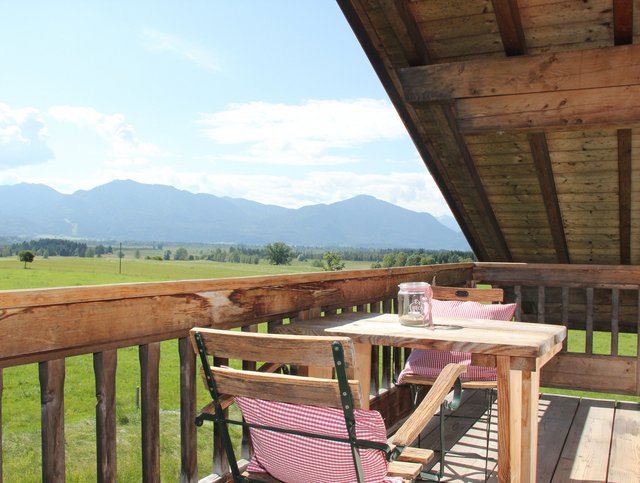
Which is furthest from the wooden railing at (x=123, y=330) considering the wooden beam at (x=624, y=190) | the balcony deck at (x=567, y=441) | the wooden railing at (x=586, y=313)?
the wooden beam at (x=624, y=190)

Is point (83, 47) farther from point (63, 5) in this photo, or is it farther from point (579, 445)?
point (579, 445)

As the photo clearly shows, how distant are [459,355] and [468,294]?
432 mm

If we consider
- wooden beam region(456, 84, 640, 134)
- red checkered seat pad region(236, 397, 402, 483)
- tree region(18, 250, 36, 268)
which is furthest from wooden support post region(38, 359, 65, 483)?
tree region(18, 250, 36, 268)

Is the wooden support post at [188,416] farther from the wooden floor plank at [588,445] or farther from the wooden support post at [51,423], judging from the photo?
the wooden floor plank at [588,445]

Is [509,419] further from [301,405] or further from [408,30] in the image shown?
[408,30]

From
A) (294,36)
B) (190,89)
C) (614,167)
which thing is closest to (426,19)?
(614,167)

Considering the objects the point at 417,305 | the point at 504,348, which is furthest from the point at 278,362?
the point at 417,305

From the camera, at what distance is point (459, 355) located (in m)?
3.02

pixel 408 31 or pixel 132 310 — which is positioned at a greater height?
pixel 408 31

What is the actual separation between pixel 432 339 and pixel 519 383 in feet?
1.25

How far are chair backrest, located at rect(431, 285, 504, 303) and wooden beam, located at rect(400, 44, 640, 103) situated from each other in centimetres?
Result: 175

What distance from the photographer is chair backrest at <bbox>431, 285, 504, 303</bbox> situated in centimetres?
329

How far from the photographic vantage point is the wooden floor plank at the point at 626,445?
302cm

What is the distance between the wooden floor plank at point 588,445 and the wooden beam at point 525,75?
6.96ft
